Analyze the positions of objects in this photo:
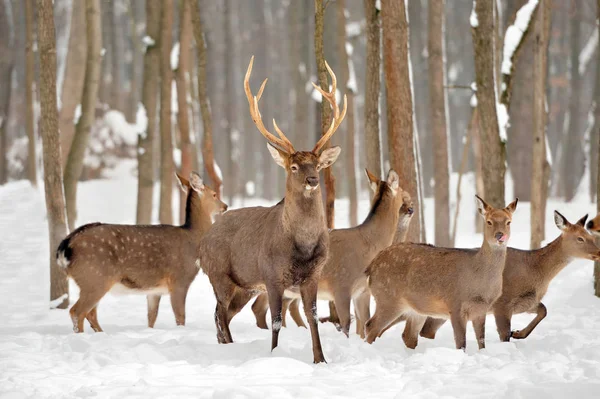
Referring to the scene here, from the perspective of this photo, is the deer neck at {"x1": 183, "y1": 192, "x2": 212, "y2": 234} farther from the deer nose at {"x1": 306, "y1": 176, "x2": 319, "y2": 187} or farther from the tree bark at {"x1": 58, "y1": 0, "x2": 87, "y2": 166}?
the tree bark at {"x1": 58, "y1": 0, "x2": 87, "y2": 166}

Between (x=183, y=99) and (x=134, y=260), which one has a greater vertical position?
(x=183, y=99)

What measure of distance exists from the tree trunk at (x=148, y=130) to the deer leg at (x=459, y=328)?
10267 mm

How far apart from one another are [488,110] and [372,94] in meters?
1.80

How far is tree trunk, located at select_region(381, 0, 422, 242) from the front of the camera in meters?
11.1

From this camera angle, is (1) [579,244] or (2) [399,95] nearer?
(1) [579,244]

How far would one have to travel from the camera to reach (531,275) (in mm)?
8805

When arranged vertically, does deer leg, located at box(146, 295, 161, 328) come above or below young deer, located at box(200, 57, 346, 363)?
below

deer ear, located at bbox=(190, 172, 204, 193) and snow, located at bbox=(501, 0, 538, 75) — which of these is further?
snow, located at bbox=(501, 0, 538, 75)

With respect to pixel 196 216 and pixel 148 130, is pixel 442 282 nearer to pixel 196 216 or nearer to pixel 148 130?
pixel 196 216

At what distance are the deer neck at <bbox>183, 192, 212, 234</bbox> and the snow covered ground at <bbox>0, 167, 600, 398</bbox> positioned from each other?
1.28m

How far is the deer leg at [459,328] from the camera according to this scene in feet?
25.3

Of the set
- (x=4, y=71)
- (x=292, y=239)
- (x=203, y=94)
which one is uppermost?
(x=4, y=71)

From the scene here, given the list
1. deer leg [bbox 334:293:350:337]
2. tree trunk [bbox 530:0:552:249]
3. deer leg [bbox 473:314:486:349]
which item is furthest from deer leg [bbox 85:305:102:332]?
tree trunk [bbox 530:0:552:249]

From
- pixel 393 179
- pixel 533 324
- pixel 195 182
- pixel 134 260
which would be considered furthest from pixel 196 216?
pixel 533 324
